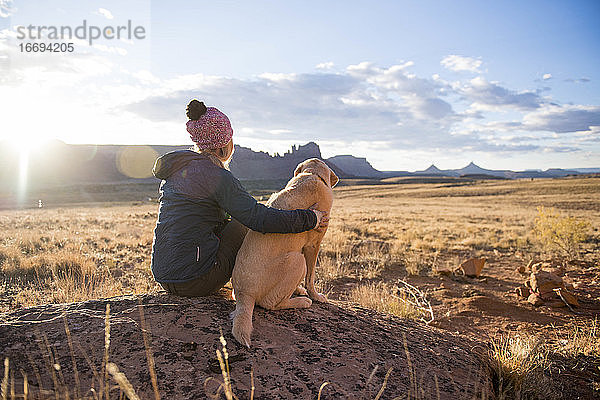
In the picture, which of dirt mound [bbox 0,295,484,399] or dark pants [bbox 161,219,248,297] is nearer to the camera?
dirt mound [bbox 0,295,484,399]

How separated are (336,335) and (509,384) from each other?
163 centimetres

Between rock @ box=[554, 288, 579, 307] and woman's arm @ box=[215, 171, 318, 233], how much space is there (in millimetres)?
6021

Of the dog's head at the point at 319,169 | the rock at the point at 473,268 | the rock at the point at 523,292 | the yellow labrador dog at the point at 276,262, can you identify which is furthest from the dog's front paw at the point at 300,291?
the rock at the point at 473,268

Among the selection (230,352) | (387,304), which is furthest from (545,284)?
(230,352)

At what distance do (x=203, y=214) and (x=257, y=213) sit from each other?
611mm

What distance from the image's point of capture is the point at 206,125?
347 centimetres

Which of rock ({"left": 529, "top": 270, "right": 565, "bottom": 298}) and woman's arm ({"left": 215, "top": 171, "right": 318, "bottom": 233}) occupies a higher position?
woman's arm ({"left": 215, "top": 171, "right": 318, "bottom": 233})

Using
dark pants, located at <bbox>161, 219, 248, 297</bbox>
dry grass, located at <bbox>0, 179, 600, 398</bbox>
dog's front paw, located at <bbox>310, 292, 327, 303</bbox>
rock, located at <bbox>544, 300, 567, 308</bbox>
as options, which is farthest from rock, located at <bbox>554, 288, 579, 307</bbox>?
dark pants, located at <bbox>161, 219, 248, 297</bbox>

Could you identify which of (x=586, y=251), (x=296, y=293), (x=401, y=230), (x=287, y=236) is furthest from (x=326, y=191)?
(x=401, y=230)

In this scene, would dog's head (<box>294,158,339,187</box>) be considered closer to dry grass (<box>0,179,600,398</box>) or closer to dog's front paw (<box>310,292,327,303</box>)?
dog's front paw (<box>310,292,327,303</box>)

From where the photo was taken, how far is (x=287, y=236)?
3350 millimetres

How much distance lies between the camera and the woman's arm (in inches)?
124

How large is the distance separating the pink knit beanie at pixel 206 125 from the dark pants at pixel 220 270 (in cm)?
83

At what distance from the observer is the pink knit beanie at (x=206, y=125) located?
11.4 feet
